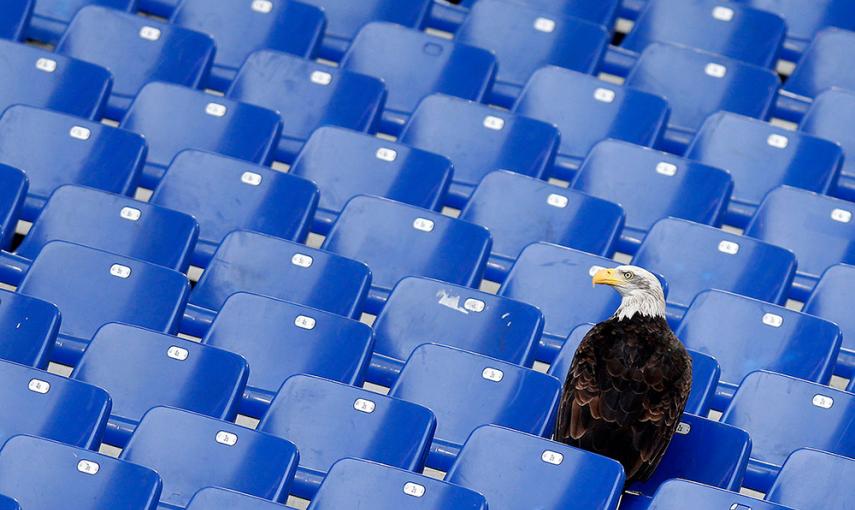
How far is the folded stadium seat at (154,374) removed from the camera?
5289 millimetres

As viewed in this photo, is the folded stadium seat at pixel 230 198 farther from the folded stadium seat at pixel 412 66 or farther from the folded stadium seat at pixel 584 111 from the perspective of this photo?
the folded stadium seat at pixel 584 111

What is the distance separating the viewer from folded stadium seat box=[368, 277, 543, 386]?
5715mm

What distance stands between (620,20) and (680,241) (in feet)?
6.46

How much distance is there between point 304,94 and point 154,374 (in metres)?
1.84

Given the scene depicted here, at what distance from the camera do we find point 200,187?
6.34m

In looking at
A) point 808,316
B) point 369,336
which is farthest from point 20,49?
point 808,316

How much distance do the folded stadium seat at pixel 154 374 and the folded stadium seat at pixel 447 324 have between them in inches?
25.0

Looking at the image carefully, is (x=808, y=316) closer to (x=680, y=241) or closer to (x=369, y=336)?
(x=680, y=241)

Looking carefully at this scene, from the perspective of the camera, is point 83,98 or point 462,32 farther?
point 462,32

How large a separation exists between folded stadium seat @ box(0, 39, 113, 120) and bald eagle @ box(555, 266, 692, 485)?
2.39 meters

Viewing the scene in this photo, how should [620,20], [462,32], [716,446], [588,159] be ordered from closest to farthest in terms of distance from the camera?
[716,446] → [588,159] → [462,32] → [620,20]

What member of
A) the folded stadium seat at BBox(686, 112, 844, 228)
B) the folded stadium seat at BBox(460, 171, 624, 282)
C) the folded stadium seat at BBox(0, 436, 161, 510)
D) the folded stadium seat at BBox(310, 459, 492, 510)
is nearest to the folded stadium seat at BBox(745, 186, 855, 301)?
the folded stadium seat at BBox(686, 112, 844, 228)

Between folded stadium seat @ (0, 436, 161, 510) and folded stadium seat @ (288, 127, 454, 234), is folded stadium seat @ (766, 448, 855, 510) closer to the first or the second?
folded stadium seat @ (0, 436, 161, 510)

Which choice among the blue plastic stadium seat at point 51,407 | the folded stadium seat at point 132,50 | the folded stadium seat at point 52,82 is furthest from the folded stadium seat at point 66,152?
the blue plastic stadium seat at point 51,407
